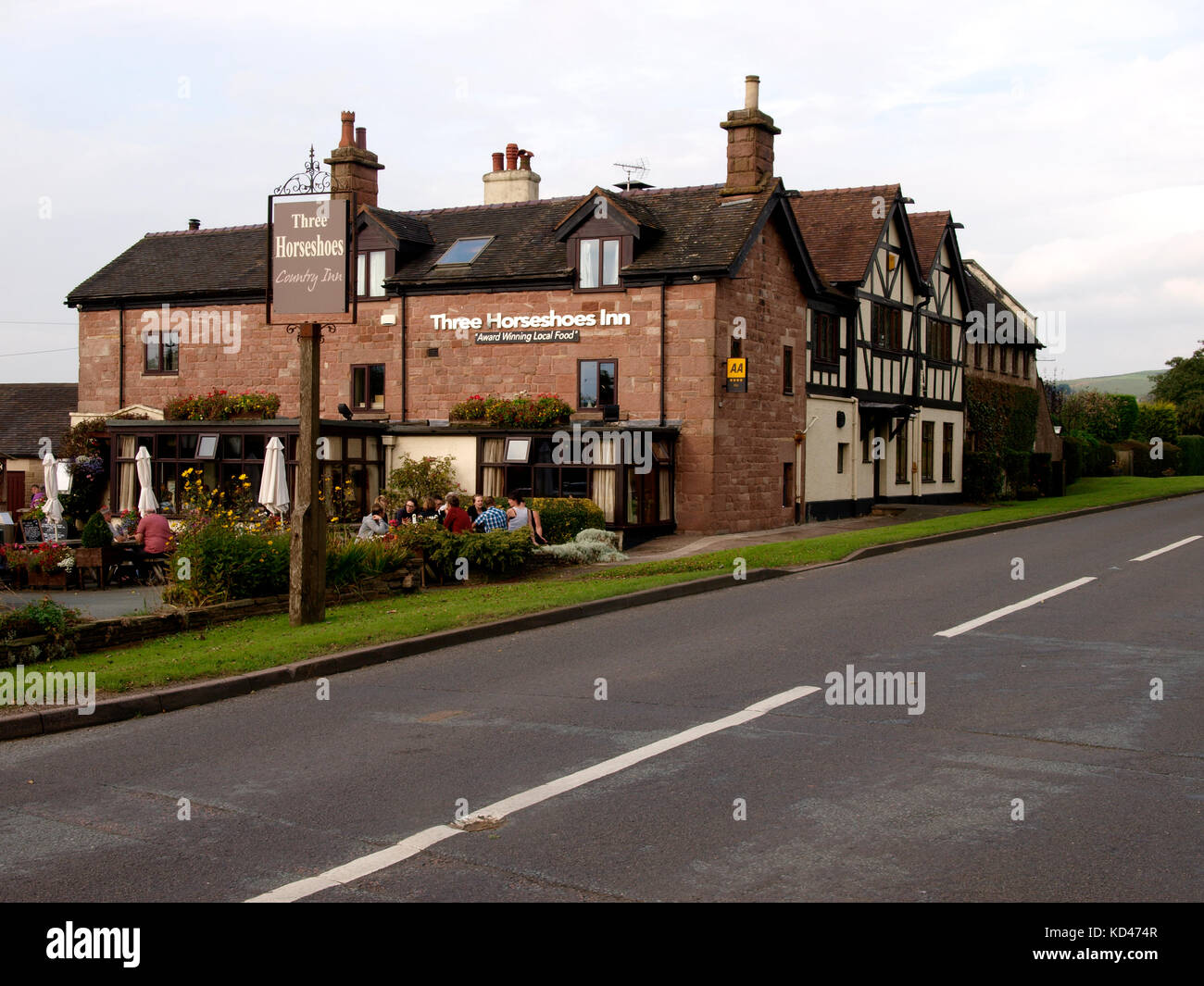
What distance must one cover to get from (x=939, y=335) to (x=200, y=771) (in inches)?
1414

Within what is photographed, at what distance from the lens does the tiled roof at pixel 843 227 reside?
3419 centimetres

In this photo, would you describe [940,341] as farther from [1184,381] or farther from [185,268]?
[1184,381]

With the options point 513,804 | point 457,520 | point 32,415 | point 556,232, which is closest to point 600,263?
point 556,232

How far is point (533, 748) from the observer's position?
8.01m

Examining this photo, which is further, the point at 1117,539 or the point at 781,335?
the point at 781,335

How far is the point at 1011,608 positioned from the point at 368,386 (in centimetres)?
2200

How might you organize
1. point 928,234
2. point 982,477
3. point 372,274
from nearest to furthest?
point 372,274 < point 928,234 < point 982,477

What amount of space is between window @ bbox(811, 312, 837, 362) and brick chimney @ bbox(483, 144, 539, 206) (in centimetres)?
954

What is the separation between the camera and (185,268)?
3588 cm

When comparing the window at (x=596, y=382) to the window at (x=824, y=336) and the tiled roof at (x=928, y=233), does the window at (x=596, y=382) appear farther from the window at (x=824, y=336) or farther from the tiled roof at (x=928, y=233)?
the tiled roof at (x=928, y=233)

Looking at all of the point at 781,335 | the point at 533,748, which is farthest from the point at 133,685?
the point at 781,335

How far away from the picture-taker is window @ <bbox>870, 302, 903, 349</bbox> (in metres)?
35.6

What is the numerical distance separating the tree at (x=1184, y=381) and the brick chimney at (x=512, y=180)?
64982 millimetres
